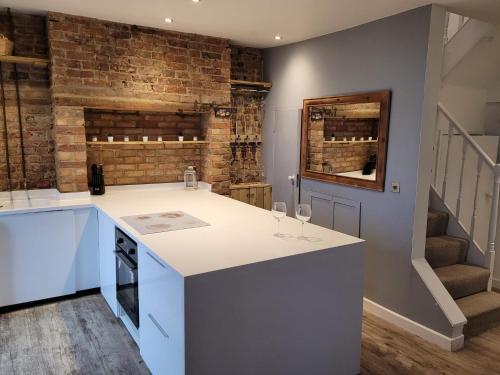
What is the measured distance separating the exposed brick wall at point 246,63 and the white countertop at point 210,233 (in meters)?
1.61

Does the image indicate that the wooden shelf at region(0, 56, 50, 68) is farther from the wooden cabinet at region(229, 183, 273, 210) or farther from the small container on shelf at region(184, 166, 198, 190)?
the wooden cabinet at region(229, 183, 273, 210)

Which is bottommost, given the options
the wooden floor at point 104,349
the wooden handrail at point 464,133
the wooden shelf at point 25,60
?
the wooden floor at point 104,349

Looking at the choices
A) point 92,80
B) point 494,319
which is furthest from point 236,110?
point 494,319

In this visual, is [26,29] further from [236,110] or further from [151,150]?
[236,110]

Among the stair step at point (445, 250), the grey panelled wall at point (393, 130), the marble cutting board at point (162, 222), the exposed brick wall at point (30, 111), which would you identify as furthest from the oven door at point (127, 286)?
the stair step at point (445, 250)

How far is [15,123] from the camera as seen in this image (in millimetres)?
3535

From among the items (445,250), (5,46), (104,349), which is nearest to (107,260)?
(104,349)

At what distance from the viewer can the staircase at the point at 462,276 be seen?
10.2 ft

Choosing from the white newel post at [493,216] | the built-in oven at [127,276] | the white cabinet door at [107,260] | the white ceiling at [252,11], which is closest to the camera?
the built-in oven at [127,276]

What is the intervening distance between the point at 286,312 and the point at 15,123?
3000 millimetres

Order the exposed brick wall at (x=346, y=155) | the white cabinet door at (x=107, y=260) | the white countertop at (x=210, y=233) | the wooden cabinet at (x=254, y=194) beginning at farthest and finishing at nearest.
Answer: the wooden cabinet at (x=254, y=194), the exposed brick wall at (x=346, y=155), the white cabinet door at (x=107, y=260), the white countertop at (x=210, y=233)

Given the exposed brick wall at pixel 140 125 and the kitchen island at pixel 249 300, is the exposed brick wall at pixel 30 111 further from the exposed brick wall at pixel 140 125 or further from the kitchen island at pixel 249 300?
the kitchen island at pixel 249 300

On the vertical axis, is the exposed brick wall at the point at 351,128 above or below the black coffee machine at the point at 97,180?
above

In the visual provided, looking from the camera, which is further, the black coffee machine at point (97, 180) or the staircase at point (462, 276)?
the black coffee machine at point (97, 180)
